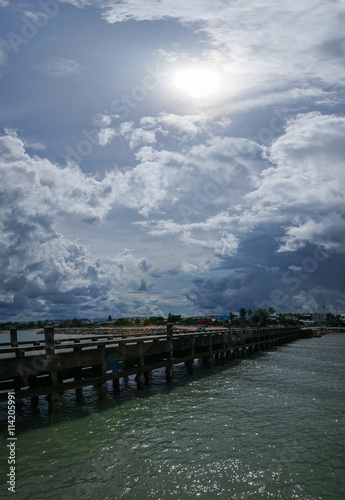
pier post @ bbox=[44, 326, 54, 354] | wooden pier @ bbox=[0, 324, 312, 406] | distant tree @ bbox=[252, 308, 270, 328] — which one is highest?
pier post @ bbox=[44, 326, 54, 354]

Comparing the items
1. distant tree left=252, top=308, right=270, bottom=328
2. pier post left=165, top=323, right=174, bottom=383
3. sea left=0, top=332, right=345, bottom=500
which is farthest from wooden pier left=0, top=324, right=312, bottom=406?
distant tree left=252, top=308, right=270, bottom=328

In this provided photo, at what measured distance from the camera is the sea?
30.5 feet

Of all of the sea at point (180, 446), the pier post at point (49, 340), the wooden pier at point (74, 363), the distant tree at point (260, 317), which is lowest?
the distant tree at point (260, 317)

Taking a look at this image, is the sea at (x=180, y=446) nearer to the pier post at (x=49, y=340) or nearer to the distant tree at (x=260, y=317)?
the pier post at (x=49, y=340)

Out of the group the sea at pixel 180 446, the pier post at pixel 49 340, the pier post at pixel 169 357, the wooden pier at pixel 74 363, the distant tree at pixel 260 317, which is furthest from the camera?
the distant tree at pixel 260 317

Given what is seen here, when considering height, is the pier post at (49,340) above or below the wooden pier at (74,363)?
above

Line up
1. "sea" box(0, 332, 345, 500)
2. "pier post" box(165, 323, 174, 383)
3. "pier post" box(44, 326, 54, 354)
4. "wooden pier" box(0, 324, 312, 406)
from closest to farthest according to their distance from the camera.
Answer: "sea" box(0, 332, 345, 500)
"wooden pier" box(0, 324, 312, 406)
"pier post" box(44, 326, 54, 354)
"pier post" box(165, 323, 174, 383)

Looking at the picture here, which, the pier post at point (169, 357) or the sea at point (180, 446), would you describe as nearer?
the sea at point (180, 446)

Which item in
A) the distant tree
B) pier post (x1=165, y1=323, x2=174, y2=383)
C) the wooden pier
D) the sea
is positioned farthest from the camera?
the distant tree

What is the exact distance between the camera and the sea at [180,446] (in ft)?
30.5

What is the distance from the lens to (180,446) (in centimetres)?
1203

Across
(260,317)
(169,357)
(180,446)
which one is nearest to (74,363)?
(180,446)

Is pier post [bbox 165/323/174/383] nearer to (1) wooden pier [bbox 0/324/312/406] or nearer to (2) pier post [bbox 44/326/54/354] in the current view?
(1) wooden pier [bbox 0/324/312/406]

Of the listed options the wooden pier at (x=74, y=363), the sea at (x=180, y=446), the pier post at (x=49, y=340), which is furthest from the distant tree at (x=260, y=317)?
the pier post at (x=49, y=340)
